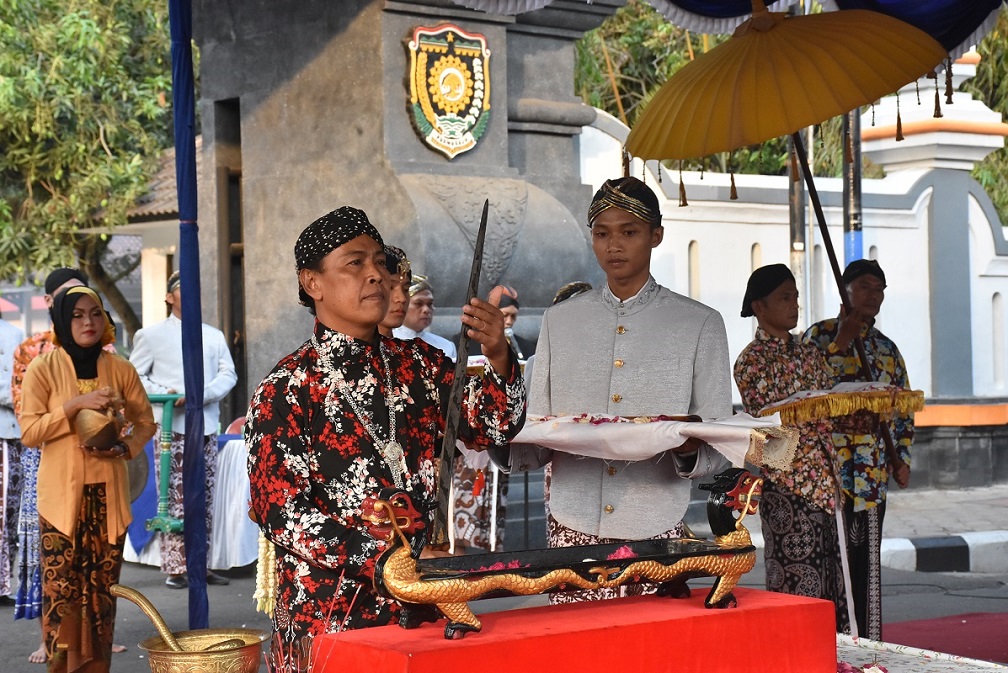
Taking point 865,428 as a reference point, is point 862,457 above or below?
below

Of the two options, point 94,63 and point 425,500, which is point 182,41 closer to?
point 425,500

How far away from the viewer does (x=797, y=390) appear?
19.2ft

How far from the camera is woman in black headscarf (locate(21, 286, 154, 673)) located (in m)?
5.91

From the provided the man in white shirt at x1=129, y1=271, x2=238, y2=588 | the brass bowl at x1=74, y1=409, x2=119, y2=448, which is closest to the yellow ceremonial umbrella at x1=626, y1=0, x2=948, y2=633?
the brass bowl at x1=74, y1=409, x2=119, y2=448

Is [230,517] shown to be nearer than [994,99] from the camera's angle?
Yes

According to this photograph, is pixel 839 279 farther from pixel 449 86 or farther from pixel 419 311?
pixel 449 86

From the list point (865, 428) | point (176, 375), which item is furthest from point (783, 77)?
point (176, 375)

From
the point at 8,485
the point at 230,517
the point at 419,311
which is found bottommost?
the point at 230,517

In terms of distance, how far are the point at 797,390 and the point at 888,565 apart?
4.14 metres

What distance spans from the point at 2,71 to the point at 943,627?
44.5 ft

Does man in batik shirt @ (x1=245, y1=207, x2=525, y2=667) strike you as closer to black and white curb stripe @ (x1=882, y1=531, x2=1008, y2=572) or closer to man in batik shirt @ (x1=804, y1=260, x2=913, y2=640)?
man in batik shirt @ (x1=804, y1=260, x2=913, y2=640)

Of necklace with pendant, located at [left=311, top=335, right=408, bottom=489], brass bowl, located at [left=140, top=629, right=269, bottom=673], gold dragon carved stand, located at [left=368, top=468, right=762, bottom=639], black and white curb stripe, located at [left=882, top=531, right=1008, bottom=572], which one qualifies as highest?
necklace with pendant, located at [left=311, top=335, right=408, bottom=489]

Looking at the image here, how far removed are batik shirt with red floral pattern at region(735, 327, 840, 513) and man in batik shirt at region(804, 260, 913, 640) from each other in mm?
153

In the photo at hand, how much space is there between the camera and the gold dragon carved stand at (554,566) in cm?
253
